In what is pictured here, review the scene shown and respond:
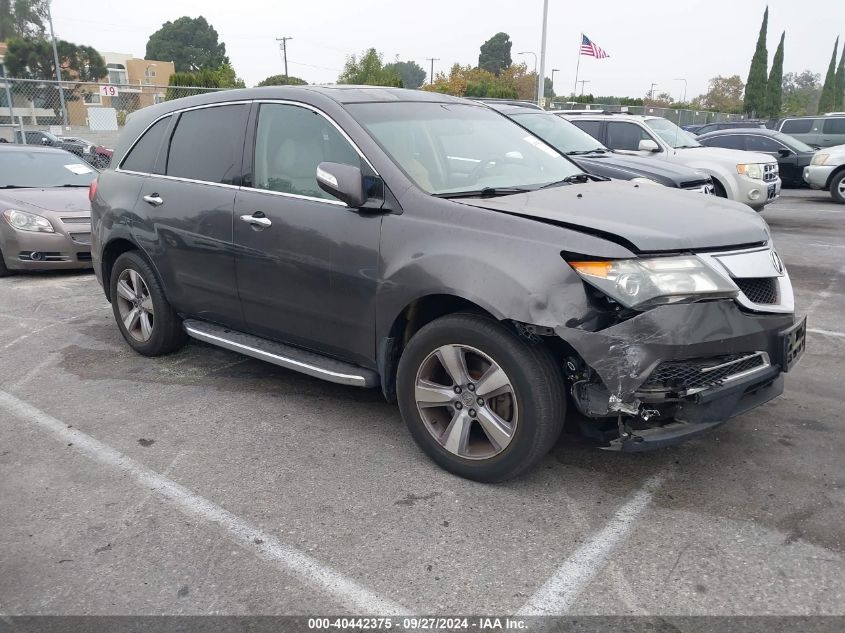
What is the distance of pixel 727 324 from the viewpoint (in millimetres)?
2998

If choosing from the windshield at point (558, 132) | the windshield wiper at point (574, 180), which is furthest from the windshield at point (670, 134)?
the windshield wiper at point (574, 180)

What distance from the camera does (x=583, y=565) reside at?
2779 millimetres

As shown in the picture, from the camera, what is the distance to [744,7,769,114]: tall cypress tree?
55156mm

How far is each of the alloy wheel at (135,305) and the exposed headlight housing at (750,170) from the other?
9306 mm

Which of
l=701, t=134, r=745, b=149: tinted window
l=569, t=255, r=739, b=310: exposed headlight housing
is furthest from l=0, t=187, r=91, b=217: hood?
l=701, t=134, r=745, b=149: tinted window

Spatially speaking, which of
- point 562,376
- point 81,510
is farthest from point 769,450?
point 81,510

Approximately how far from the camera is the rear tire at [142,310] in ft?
16.4

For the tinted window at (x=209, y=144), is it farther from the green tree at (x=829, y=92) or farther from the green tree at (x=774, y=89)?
the green tree at (x=829, y=92)

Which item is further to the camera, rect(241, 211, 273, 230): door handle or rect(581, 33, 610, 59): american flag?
rect(581, 33, 610, 59): american flag

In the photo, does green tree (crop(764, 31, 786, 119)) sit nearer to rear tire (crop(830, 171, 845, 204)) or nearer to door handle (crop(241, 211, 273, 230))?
rear tire (crop(830, 171, 845, 204))

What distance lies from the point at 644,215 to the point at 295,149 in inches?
78.2

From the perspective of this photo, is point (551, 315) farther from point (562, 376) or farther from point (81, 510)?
point (81, 510)

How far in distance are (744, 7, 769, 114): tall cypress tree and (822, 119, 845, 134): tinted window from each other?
1573 inches

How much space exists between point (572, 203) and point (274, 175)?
1741 mm
